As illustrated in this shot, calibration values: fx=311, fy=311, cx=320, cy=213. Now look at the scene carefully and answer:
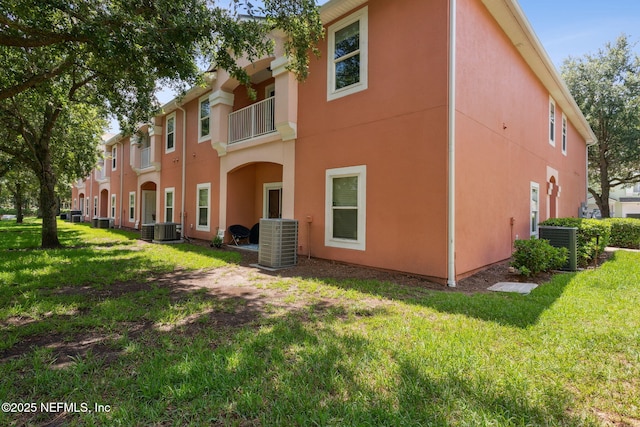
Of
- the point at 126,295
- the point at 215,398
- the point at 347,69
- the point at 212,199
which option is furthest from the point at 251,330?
the point at 212,199

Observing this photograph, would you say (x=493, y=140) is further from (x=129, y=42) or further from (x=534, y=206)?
(x=129, y=42)

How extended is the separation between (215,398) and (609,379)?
3210 millimetres

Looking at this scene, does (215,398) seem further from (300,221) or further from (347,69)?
(347,69)

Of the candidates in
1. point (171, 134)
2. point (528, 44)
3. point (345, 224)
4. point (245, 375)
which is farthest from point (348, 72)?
point (171, 134)

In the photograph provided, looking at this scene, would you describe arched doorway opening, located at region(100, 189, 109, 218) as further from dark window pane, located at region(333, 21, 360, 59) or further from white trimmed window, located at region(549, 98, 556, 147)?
white trimmed window, located at region(549, 98, 556, 147)

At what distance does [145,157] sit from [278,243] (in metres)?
14.3

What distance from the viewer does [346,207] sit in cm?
761

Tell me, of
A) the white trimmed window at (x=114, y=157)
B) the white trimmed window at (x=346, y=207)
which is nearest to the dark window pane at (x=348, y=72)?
the white trimmed window at (x=346, y=207)

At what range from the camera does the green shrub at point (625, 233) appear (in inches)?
435

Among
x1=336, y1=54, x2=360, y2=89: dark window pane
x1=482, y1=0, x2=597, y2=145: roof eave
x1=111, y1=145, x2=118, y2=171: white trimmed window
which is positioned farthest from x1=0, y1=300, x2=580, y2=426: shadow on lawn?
x1=111, y1=145, x2=118, y2=171: white trimmed window

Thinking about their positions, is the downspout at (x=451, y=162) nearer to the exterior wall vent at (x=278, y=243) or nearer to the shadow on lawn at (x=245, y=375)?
the shadow on lawn at (x=245, y=375)

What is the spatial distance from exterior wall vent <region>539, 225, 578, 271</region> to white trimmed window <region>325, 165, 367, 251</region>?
14.4 feet

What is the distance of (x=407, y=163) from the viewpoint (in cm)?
643

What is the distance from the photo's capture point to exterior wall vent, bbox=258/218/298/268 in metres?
7.64
